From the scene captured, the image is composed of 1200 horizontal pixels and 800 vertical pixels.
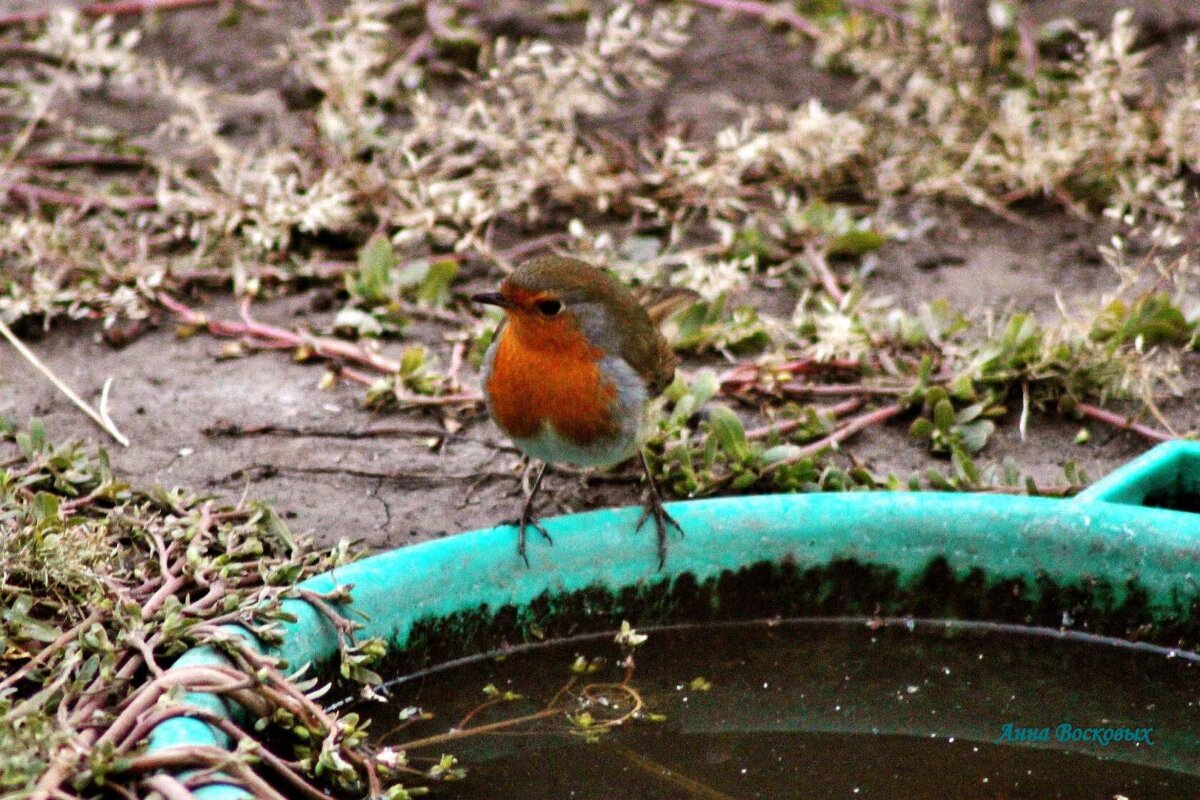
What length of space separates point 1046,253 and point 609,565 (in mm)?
3073

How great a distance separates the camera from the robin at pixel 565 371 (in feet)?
13.2

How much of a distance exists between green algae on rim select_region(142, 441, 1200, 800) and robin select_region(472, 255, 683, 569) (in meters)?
0.18

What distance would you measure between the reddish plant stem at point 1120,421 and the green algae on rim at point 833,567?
0.90 metres

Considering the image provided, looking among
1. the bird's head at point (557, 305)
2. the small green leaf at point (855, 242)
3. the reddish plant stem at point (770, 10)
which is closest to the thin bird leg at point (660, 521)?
the bird's head at point (557, 305)

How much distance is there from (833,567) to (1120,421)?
5.02 ft

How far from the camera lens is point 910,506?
Result: 12.7 ft

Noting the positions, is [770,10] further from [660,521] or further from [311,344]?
[660,521]

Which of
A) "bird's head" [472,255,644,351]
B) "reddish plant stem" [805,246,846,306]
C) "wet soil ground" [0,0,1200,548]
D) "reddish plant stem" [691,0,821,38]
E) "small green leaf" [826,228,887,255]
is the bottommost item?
"wet soil ground" [0,0,1200,548]

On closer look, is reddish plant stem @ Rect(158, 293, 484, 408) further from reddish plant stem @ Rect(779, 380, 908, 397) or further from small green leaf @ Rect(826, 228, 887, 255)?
small green leaf @ Rect(826, 228, 887, 255)

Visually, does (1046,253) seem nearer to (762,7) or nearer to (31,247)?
(762,7)

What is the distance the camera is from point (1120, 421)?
197 inches

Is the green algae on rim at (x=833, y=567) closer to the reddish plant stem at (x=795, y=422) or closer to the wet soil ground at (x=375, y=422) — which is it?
the wet soil ground at (x=375, y=422)

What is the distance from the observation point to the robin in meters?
4.04

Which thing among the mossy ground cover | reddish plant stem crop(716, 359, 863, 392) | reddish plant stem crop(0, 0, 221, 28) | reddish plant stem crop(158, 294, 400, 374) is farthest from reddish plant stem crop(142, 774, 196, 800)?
reddish plant stem crop(0, 0, 221, 28)
